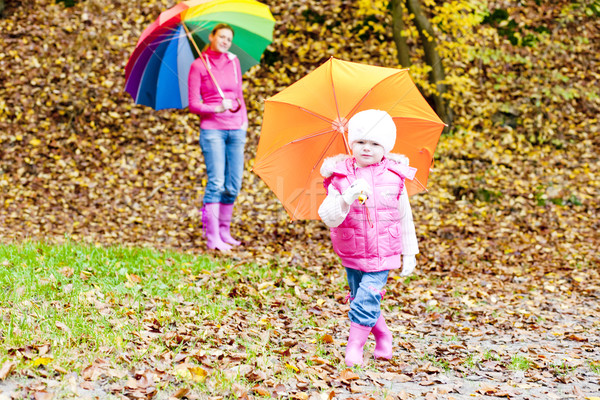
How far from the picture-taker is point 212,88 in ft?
21.0

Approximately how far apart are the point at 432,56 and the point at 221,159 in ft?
17.7

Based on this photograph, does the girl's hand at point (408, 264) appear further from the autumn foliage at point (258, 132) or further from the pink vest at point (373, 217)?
the autumn foliage at point (258, 132)

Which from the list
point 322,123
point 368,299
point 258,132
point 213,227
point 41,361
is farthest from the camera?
point 258,132

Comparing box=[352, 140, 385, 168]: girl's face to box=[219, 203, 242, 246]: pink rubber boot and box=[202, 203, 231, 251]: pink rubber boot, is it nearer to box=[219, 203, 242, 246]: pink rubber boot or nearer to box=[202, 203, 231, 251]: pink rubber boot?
box=[202, 203, 231, 251]: pink rubber boot

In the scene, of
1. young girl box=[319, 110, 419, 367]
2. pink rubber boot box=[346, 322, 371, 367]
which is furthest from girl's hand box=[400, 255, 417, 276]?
pink rubber boot box=[346, 322, 371, 367]

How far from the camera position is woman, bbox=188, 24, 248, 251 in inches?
251

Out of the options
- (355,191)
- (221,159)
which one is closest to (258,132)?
(221,159)

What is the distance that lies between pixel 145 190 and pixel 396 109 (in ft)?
21.2

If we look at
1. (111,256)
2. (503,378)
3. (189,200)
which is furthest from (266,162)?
(189,200)

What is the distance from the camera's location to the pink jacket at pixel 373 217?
3.52 metres

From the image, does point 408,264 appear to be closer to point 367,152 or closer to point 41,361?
point 367,152

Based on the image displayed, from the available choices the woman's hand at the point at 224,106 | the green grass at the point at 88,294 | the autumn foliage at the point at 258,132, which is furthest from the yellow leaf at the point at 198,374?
the woman's hand at the point at 224,106

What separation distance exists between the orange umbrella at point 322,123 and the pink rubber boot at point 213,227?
9.41ft

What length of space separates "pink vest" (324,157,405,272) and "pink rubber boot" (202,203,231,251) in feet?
10.9
